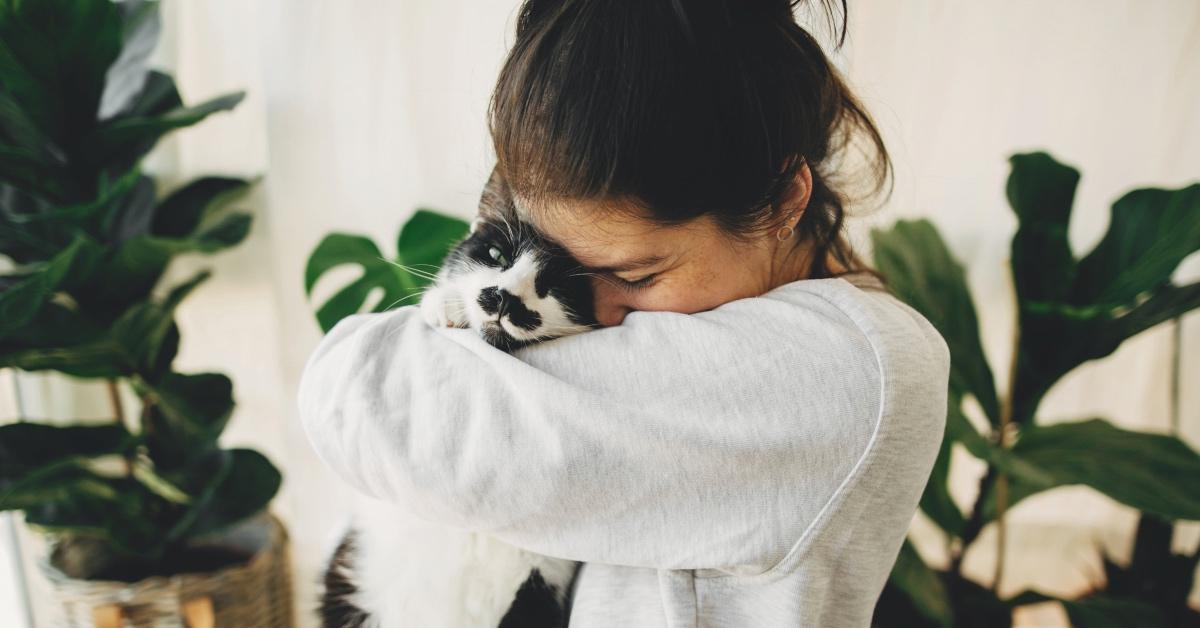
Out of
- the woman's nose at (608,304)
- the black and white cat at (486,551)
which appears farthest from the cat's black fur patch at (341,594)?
the woman's nose at (608,304)

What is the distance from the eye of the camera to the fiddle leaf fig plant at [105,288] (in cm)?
112

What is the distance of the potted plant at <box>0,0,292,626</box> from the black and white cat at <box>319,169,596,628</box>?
639 mm

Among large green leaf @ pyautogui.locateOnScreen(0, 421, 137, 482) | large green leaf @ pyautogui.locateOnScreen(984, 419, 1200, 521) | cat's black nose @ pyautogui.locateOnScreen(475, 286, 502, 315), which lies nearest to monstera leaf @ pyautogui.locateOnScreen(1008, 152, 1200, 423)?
large green leaf @ pyautogui.locateOnScreen(984, 419, 1200, 521)

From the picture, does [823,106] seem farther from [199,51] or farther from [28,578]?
[28,578]

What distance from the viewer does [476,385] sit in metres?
0.61

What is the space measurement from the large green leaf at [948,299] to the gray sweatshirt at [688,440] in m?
0.56

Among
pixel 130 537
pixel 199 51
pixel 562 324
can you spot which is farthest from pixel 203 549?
pixel 562 324

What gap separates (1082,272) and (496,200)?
3.04ft

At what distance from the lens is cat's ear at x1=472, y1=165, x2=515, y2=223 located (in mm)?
815

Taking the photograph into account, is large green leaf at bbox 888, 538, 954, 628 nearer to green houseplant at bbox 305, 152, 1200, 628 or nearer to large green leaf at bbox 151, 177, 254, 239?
green houseplant at bbox 305, 152, 1200, 628

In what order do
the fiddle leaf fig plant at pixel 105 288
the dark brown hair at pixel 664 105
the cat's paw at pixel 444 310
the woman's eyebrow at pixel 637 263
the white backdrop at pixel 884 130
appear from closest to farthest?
1. the dark brown hair at pixel 664 105
2. the woman's eyebrow at pixel 637 263
3. the cat's paw at pixel 444 310
4. the fiddle leaf fig plant at pixel 105 288
5. the white backdrop at pixel 884 130

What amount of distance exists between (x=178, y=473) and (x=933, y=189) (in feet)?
5.01

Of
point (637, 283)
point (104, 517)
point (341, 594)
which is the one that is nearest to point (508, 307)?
point (637, 283)

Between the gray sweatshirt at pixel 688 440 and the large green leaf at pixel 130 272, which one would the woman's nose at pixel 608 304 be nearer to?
the gray sweatshirt at pixel 688 440
